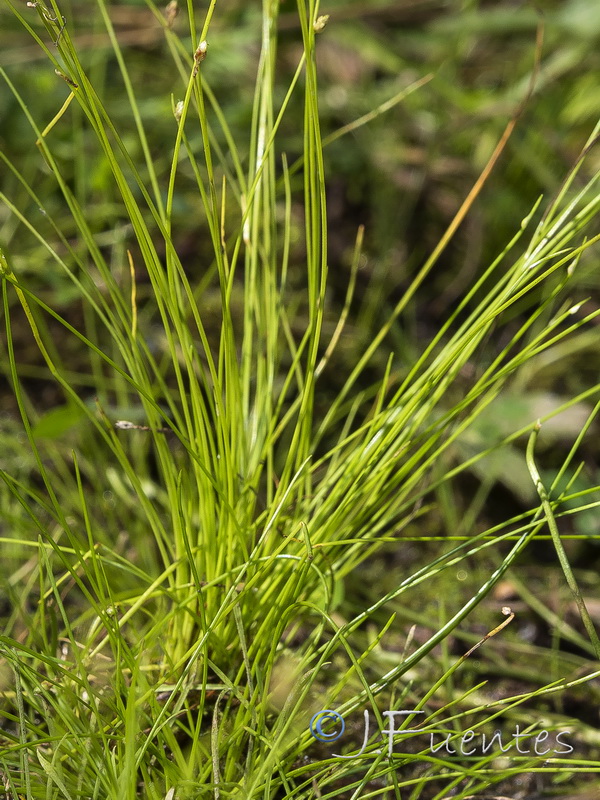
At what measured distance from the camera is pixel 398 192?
147 centimetres

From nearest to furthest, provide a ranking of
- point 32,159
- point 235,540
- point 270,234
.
Answer: point 235,540
point 270,234
point 32,159

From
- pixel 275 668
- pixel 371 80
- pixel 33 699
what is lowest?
pixel 275 668

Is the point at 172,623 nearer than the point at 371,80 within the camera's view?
Yes

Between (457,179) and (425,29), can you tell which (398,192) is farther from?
(425,29)

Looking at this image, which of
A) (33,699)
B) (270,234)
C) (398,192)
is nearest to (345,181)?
(398,192)

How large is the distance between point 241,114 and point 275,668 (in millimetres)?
986

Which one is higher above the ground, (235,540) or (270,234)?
(270,234)

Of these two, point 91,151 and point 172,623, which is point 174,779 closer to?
point 172,623

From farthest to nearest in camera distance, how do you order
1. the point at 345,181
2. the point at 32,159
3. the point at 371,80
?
the point at 371,80 → the point at 345,181 → the point at 32,159

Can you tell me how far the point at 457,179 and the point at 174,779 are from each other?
4.17 feet

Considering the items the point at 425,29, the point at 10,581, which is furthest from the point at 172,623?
the point at 425,29

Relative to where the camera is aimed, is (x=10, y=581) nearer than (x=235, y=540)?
No

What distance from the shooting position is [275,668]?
727mm

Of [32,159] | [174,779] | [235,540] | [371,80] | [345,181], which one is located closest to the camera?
[174,779]
